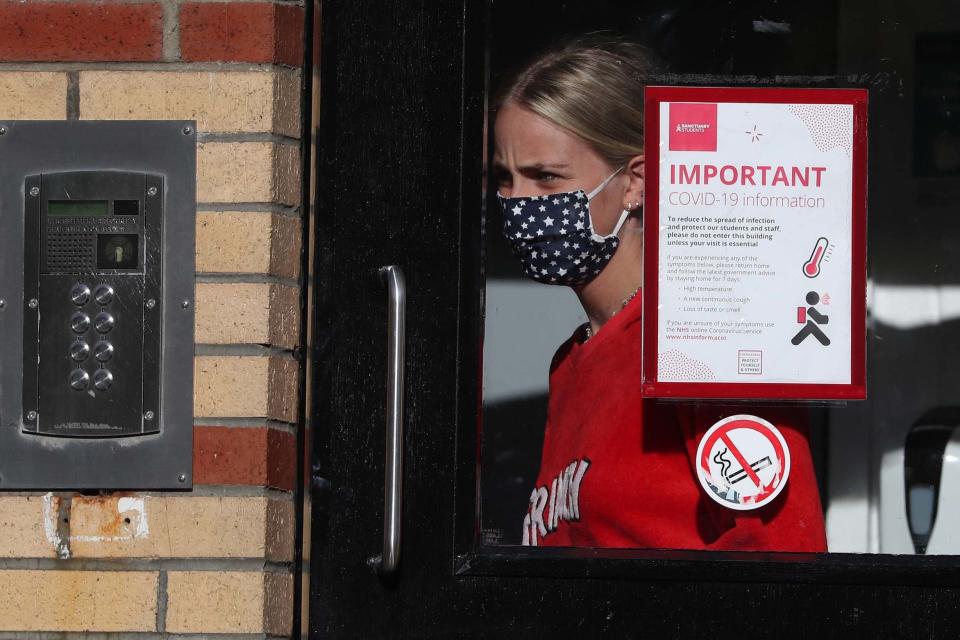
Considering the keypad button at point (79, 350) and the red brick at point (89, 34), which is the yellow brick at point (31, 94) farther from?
the keypad button at point (79, 350)

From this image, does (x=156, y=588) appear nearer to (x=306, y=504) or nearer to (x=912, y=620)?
(x=306, y=504)

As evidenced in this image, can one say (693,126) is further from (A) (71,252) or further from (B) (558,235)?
(A) (71,252)

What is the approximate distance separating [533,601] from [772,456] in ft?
1.50

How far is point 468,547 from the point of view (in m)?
2.13

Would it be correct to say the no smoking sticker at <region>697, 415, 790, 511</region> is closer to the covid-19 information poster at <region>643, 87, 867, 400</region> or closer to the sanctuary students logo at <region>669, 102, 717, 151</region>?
the covid-19 information poster at <region>643, 87, 867, 400</region>

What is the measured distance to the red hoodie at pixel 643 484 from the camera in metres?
2.13

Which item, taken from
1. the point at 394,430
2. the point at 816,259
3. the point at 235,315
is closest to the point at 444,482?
the point at 394,430

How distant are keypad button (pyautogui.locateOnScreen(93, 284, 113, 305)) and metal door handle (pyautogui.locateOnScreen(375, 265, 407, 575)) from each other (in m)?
0.45

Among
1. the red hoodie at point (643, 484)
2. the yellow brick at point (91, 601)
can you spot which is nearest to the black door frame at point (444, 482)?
the red hoodie at point (643, 484)

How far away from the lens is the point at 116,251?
211cm

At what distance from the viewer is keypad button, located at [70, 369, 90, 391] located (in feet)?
6.86

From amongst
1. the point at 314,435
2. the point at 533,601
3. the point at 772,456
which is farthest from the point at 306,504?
the point at 772,456

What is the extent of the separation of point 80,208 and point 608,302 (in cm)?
88

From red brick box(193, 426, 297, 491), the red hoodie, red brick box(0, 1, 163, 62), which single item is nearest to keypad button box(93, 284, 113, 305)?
red brick box(193, 426, 297, 491)
